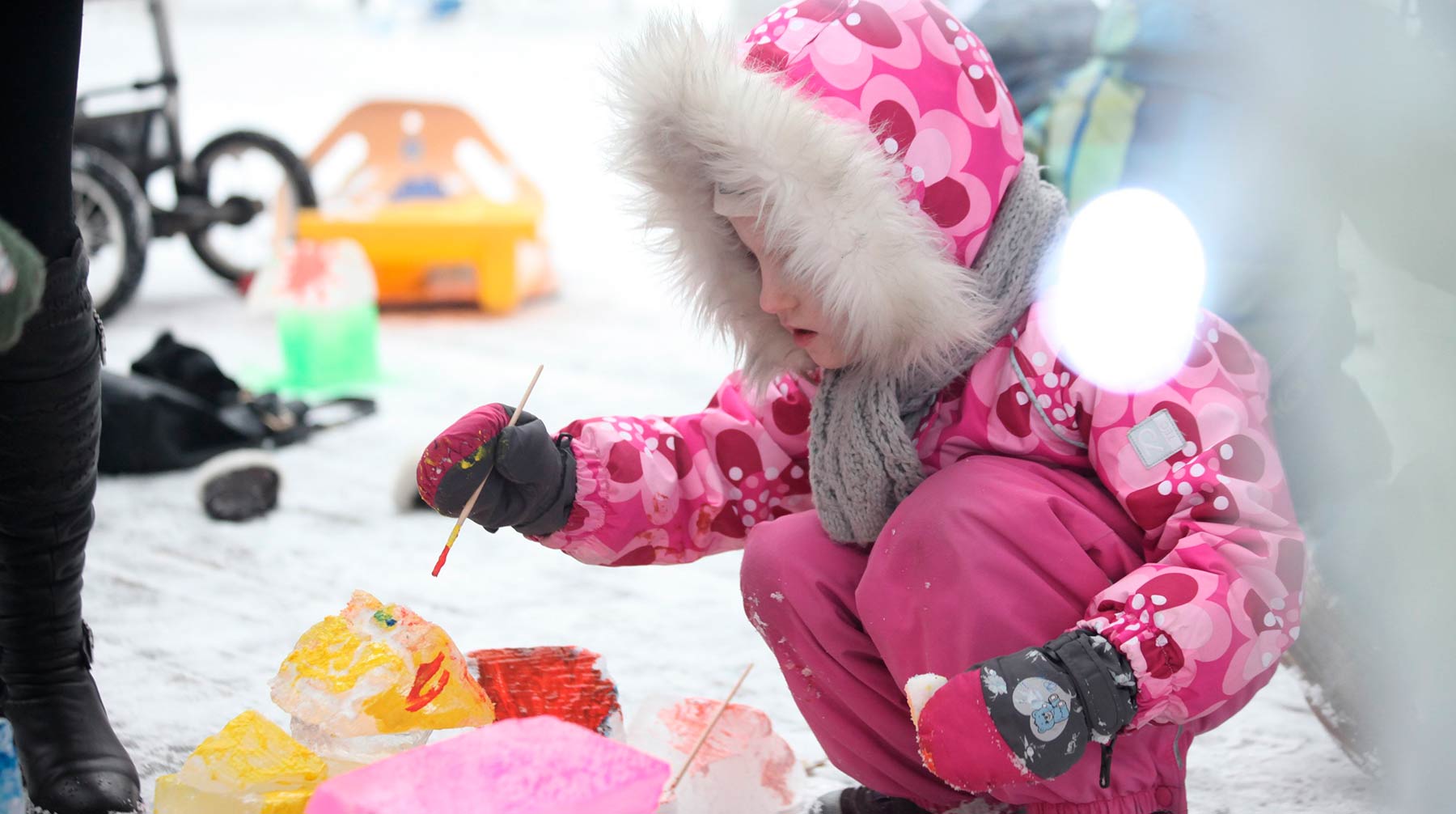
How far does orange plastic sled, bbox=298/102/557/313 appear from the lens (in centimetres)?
273

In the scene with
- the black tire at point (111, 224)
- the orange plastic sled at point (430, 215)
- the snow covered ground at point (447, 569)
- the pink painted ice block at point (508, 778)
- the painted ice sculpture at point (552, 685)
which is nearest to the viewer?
the pink painted ice block at point (508, 778)

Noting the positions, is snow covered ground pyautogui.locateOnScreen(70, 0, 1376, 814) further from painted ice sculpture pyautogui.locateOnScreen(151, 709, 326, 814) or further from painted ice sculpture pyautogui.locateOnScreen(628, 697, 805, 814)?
painted ice sculpture pyautogui.locateOnScreen(151, 709, 326, 814)

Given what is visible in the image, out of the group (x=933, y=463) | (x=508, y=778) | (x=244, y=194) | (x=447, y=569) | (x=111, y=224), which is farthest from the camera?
(x=244, y=194)

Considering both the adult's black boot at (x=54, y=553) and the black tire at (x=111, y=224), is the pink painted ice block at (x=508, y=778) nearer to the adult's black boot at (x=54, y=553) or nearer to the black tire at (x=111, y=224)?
the adult's black boot at (x=54, y=553)

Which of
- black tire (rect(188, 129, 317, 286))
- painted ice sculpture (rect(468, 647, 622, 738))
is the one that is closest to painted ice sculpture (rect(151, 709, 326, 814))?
painted ice sculpture (rect(468, 647, 622, 738))

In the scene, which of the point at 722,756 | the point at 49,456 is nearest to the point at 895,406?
the point at 722,756

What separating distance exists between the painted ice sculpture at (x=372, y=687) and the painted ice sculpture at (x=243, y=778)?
0.04 metres

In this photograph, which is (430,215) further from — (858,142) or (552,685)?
(858,142)

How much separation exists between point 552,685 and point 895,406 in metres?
0.32

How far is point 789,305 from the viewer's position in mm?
867

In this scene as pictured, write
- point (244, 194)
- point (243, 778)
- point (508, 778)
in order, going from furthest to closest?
point (244, 194) < point (243, 778) < point (508, 778)

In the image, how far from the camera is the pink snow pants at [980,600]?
2.59 feet

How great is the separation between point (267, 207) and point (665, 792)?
242 centimetres

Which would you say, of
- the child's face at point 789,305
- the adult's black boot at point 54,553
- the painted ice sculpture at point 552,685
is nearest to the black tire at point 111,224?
the adult's black boot at point 54,553
